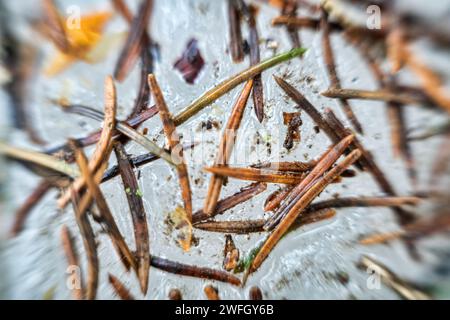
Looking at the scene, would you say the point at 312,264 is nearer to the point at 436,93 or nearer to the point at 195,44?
the point at 436,93

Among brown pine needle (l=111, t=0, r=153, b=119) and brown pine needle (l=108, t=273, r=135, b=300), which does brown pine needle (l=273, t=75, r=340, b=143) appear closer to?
brown pine needle (l=111, t=0, r=153, b=119)

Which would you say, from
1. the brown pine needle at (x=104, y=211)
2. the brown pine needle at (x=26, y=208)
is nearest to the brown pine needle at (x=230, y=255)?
the brown pine needle at (x=104, y=211)

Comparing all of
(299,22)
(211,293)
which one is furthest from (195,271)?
(299,22)

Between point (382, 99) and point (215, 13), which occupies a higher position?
point (215, 13)

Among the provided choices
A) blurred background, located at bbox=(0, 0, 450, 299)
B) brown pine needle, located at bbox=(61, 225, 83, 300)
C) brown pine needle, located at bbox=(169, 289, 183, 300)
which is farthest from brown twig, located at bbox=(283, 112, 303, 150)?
brown pine needle, located at bbox=(61, 225, 83, 300)
